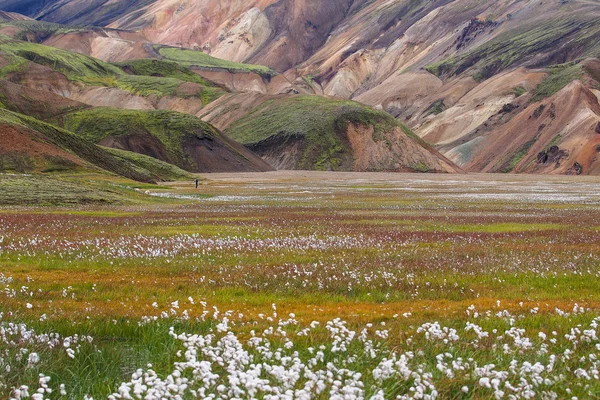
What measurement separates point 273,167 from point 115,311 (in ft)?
591

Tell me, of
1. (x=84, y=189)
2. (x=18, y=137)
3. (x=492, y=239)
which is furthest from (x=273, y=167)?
(x=492, y=239)

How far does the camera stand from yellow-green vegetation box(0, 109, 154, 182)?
8488 centimetres

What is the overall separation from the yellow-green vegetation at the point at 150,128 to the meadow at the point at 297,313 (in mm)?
141781

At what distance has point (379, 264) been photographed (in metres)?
17.3

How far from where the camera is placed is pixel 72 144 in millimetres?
90438

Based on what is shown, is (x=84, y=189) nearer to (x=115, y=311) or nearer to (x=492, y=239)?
(x=492, y=239)

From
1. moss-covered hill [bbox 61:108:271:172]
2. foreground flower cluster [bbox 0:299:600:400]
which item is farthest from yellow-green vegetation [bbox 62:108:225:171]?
foreground flower cluster [bbox 0:299:600:400]

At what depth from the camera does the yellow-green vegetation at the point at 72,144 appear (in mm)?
84875

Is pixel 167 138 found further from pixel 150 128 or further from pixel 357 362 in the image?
pixel 357 362

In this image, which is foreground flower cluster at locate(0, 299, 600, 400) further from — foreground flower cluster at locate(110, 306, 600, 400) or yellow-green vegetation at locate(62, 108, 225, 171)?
yellow-green vegetation at locate(62, 108, 225, 171)

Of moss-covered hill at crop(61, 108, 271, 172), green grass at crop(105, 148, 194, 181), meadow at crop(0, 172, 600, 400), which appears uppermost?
moss-covered hill at crop(61, 108, 271, 172)

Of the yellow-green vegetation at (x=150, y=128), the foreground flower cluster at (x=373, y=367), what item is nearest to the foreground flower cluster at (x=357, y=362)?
the foreground flower cluster at (x=373, y=367)

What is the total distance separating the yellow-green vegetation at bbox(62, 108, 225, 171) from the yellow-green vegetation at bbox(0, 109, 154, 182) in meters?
66.3

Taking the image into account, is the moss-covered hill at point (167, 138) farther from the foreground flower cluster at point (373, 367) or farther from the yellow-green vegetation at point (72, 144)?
the foreground flower cluster at point (373, 367)
